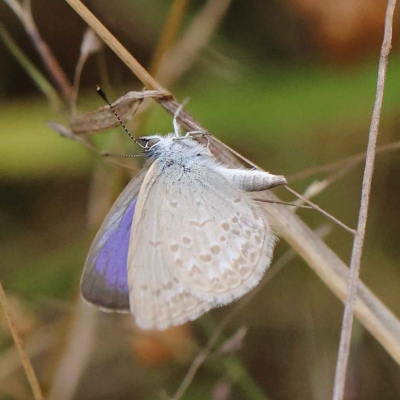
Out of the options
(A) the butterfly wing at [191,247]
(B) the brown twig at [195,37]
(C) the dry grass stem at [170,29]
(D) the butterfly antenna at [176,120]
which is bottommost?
(A) the butterfly wing at [191,247]

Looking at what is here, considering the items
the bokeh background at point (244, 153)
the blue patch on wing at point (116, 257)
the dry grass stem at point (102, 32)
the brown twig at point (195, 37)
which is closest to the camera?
the dry grass stem at point (102, 32)

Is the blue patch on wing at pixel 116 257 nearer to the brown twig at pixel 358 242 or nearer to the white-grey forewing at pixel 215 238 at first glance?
the white-grey forewing at pixel 215 238

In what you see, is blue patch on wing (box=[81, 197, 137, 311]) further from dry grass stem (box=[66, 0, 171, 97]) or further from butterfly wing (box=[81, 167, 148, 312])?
dry grass stem (box=[66, 0, 171, 97])

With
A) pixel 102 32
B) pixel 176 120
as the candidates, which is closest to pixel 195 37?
pixel 176 120

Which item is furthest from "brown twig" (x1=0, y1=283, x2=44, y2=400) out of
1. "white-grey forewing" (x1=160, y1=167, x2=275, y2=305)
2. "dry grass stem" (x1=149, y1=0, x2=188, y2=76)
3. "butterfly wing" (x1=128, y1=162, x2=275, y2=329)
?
"dry grass stem" (x1=149, y1=0, x2=188, y2=76)

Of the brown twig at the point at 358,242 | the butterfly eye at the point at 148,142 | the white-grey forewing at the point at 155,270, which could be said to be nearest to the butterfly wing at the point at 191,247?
the white-grey forewing at the point at 155,270

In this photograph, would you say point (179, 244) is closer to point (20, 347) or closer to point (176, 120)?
point (176, 120)

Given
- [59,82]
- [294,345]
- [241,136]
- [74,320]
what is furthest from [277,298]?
[59,82]

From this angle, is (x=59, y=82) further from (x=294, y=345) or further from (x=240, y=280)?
(x=294, y=345)
